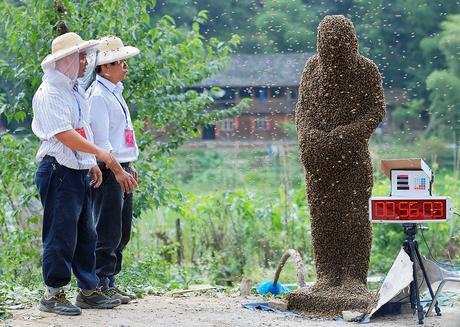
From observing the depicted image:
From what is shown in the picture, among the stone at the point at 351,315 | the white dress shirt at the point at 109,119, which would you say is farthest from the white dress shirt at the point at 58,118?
the stone at the point at 351,315

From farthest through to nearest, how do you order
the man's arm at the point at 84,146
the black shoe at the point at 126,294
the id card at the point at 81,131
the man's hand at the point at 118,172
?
the black shoe at the point at 126,294, the id card at the point at 81,131, the man's hand at the point at 118,172, the man's arm at the point at 84,146

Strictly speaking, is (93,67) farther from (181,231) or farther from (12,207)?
(181,231)

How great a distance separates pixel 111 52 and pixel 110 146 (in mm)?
787

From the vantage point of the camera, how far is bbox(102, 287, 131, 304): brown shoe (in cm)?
804

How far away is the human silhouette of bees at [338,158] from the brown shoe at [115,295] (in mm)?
1322

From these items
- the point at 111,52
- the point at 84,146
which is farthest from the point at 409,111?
the point at 84,146

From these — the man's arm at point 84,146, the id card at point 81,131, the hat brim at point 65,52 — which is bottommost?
the man's arm at point 84,146

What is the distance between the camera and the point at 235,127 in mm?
20672

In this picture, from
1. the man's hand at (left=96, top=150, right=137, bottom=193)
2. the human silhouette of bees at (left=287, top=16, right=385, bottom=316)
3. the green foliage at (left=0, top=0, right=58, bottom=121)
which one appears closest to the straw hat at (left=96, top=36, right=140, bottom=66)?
the man's hand at (left=96, top=150, right=137, bottom=193)

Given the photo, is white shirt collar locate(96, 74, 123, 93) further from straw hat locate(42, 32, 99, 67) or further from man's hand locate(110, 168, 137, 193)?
man's hand locate(110, 168, 137, 193)

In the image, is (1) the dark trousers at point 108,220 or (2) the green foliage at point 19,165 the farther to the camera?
(2) the green foliage at point 19,165

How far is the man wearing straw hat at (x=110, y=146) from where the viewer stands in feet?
25.6

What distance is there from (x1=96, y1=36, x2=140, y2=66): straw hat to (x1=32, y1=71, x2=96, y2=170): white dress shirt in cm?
59

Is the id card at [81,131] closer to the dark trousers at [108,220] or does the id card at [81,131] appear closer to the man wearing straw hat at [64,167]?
the man wearing straw hat at [64,167]
